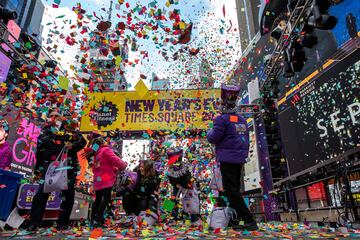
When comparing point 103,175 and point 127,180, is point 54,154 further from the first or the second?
point 127,180

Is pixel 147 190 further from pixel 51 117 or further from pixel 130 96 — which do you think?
pixel 130 96

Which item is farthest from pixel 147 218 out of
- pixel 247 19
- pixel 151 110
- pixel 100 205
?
pixel 247 19

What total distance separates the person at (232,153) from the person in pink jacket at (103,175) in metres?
1.54

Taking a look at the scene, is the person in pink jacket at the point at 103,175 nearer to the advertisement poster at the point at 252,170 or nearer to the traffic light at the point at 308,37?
the traffic light at the point at 308,37

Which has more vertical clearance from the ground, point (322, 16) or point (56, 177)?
point (322, 16)

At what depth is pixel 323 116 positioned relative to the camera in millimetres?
7332

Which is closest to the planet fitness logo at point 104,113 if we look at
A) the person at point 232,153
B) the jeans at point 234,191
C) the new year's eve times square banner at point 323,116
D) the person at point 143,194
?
the new year's eve times square banner at point 323,116

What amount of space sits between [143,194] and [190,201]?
0.80 metres

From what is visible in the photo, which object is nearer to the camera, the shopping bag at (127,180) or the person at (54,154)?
the person at (54,154)

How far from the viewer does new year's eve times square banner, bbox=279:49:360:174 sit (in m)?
6.38

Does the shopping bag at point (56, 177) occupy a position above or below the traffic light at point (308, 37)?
below

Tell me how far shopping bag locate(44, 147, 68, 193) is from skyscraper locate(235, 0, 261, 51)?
50.7ft

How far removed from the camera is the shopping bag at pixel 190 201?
4469 millimetres

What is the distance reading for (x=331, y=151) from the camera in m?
6.95
